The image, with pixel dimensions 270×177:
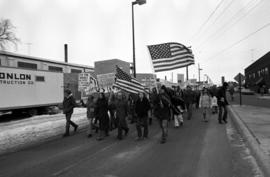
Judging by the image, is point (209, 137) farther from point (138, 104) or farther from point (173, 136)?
point (138, 104)

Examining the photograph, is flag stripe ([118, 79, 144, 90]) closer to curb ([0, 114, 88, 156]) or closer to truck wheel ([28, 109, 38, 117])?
curb ([0, 114, 88, 156])

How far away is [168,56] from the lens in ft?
44.4

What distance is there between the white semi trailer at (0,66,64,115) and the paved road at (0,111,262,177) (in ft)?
31.6

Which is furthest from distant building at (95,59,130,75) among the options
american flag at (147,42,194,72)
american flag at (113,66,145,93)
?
american flag at (113,66,145,93)

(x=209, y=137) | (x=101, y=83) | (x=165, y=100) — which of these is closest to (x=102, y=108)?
(x=165, y=100)

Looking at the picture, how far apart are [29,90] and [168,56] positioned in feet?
37.1

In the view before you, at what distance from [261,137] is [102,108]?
5.43 metres

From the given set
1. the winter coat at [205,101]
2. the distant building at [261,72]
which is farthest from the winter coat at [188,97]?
the distant building at [261,72]

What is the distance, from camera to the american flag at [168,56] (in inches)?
517

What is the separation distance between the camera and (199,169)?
251 inches

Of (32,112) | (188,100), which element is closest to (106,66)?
(32,112)

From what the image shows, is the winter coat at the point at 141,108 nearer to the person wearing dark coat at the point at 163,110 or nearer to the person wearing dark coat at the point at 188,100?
the person wearing dark coat at the point at 163,110

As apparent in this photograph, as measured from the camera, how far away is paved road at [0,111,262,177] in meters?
6.28

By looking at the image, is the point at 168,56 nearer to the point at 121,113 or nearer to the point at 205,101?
the point at 205,101
